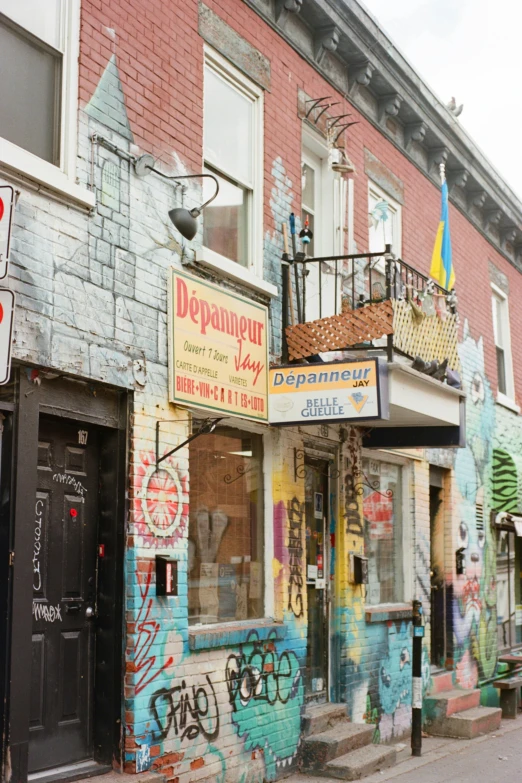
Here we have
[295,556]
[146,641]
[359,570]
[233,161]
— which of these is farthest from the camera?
[359,570]

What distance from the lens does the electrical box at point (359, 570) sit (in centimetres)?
1033

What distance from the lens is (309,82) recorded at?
34.0ft

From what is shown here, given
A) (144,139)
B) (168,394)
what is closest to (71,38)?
(144,139)

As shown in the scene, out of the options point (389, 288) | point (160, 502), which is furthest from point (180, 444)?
point (389, 288)

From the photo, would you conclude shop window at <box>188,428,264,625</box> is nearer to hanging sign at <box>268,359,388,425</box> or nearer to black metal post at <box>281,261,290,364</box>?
hanging sign at <box>268,359,388,425</box>

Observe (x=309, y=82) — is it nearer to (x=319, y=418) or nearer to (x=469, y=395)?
(x=319, y=418)

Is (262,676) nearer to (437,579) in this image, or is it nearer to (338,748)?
(338,748)

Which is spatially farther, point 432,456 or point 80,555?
point 432,456

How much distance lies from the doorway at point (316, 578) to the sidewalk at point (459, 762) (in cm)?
106

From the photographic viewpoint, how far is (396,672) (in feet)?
36.9

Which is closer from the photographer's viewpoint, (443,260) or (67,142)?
(67,142)

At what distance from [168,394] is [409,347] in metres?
2.48

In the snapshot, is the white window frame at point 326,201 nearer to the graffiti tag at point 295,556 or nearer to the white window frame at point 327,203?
the white window frame at point 327,203

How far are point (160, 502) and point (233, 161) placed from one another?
331 cm
